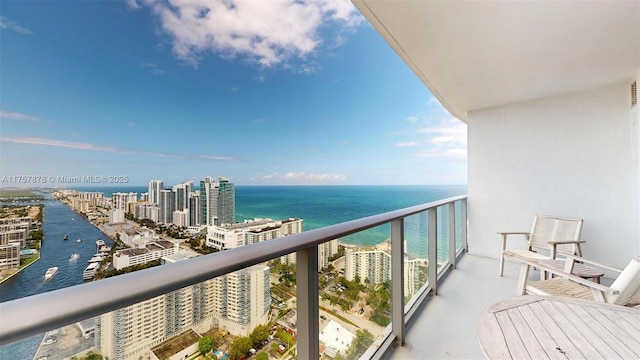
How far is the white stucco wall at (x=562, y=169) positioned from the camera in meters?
3.60

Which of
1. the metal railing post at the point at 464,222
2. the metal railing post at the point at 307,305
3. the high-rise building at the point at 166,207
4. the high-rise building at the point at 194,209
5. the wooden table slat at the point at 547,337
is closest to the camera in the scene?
the wooden table slat at the point at 547,337

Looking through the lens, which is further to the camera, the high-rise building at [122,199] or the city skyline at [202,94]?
the city skyline at [202,94]

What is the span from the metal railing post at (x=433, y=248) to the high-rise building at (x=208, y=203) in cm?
487

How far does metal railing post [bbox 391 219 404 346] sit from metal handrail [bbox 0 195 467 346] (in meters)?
1.45

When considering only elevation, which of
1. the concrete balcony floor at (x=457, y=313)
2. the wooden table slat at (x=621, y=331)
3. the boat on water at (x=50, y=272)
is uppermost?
the wooden table slat at (x=621, y=331)

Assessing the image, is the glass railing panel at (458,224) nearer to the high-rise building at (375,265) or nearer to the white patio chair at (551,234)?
the white patio chair at (551,234)

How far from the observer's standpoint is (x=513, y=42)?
2.58 meters

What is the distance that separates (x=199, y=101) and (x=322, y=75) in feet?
26.1

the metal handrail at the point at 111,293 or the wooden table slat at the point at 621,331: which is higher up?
the metal handrail at the point at 111,293

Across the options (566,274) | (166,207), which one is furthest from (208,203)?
(566,274)

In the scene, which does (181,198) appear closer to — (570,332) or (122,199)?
(122,199)

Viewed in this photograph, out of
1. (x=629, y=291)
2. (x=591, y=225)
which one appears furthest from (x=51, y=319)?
(x=591, y=225)

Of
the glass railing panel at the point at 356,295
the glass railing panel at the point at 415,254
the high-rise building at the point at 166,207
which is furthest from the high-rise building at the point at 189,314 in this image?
the high-rise building at the point at 166,207

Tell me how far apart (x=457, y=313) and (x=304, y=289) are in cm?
222
